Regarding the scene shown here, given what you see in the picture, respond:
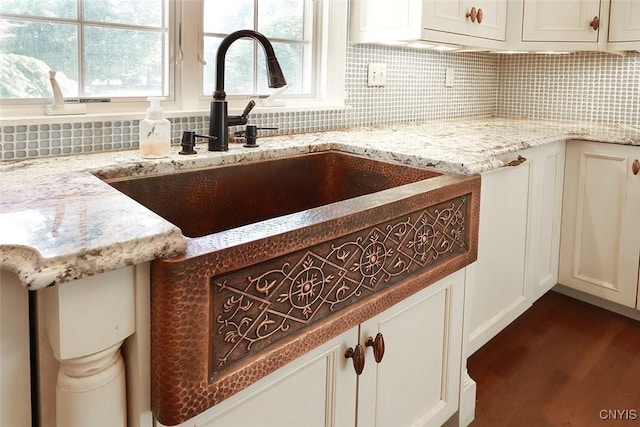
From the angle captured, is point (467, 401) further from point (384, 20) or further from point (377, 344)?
point (384, 20)

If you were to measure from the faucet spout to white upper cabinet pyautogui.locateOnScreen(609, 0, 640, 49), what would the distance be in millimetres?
1777

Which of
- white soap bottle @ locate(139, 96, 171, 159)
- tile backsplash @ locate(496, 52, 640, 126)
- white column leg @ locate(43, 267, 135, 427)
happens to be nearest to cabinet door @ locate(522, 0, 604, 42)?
tile backsplash @ locate(496, 52, 640, 126)

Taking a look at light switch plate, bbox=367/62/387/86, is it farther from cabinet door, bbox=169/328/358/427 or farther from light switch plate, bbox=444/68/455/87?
cabinet door, bbox=169/328/358/427

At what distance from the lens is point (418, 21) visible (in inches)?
77.3

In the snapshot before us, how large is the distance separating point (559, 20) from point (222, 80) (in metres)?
1.79

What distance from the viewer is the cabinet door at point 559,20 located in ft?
8.05

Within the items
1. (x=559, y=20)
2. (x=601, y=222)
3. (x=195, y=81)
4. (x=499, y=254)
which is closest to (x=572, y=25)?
(x=559, y=20)

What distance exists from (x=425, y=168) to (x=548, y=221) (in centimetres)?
113

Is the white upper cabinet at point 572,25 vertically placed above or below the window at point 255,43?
above

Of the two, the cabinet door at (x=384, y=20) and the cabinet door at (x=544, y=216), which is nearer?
the cabinet door at (x=384, y=20)

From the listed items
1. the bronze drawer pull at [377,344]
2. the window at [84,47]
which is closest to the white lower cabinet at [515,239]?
the bronze drawer pull at [377,344]

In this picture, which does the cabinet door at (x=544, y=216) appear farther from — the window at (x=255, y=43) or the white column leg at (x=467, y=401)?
the window at (x=255, y=43)

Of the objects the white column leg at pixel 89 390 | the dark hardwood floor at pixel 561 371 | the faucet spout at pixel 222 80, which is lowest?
the dark hardwood floor at pixel 561 371

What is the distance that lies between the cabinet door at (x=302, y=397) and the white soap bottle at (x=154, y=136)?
0.67 m
